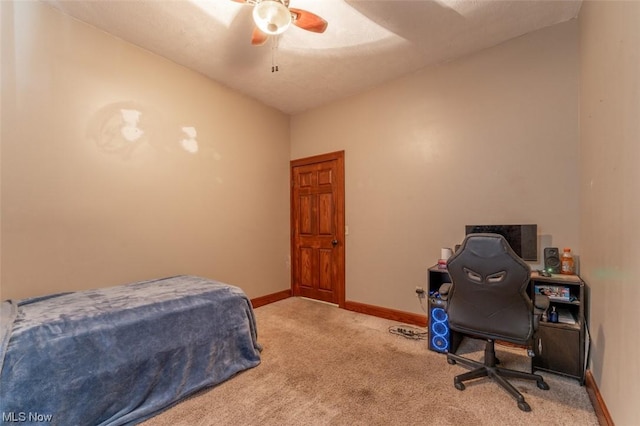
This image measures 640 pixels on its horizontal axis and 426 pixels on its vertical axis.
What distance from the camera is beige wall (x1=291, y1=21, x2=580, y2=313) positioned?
101 inches

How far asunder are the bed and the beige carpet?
18 centimetres

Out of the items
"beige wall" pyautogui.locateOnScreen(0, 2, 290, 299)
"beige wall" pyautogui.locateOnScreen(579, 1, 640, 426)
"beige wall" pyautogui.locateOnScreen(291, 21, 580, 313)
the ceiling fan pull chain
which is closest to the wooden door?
"beige wall" pyautogui.locateOnScreen(291, 21, 580, 313)

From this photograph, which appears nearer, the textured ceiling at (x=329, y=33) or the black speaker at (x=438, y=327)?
the textured ceiling at (x=329, y=33)

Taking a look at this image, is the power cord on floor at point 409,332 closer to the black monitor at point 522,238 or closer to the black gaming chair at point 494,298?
the black gaming chair at point 494,298

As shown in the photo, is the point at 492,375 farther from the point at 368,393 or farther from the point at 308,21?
the point at 308,21

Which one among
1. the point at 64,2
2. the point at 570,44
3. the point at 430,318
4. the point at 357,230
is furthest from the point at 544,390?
the point at 64,2

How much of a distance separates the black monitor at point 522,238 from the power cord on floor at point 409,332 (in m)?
1.23

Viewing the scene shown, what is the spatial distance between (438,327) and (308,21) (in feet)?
9.38

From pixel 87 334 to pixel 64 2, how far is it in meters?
2.66

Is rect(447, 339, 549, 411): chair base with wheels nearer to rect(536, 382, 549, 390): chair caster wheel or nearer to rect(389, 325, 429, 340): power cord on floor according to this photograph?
rect(536, 382, 549, 390): chair caster wheel

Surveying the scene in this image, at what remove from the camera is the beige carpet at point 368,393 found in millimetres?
1736

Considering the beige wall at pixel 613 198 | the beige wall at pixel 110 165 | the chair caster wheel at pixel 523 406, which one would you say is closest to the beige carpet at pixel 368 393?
the chair caster wheel at pixel 523 406

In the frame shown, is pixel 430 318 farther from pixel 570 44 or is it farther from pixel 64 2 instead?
pixel 64 2

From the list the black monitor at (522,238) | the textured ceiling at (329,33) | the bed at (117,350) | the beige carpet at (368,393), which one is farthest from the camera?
the black monitor at (522,238)
